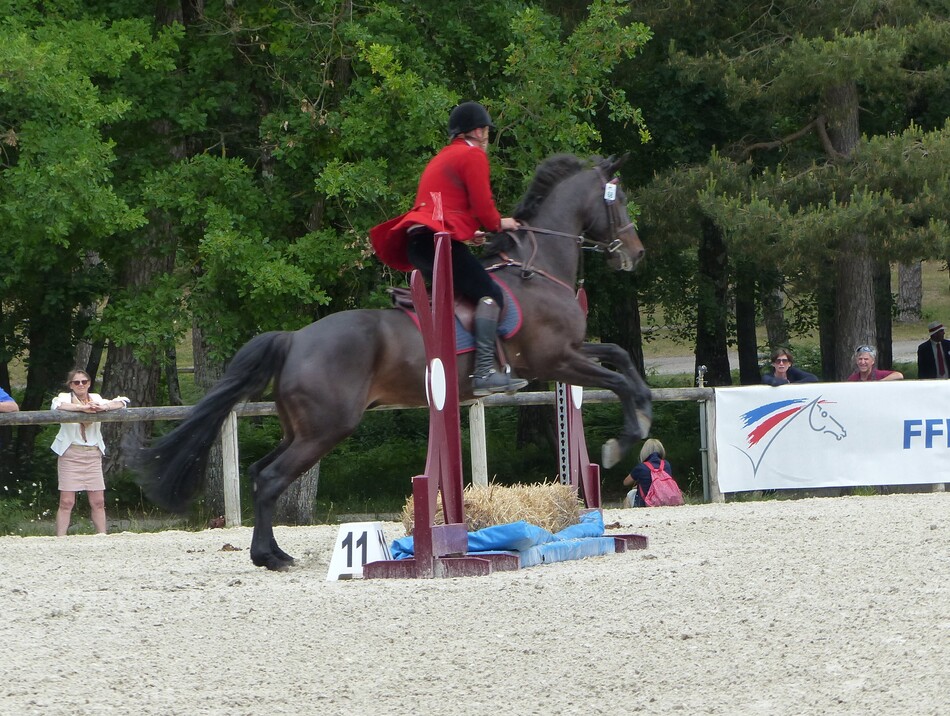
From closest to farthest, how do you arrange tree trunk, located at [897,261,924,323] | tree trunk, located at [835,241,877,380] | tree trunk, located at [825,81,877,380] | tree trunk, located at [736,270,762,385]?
tree trunk, located at [825,81,877,380] → tree trunk, located at [835,241,877,380] → tree trunk, located at [736,270,762,385] → tree trunk, located at [897,261,924,323]

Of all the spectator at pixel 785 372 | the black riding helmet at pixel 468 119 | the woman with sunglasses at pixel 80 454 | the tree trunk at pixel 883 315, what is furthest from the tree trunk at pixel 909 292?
the black riding helmet at pixel 468 119

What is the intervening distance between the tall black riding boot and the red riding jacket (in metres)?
0.46

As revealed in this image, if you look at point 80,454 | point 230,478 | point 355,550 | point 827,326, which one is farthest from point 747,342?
point 355,550

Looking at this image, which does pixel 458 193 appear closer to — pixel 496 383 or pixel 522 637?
pixel 496 383

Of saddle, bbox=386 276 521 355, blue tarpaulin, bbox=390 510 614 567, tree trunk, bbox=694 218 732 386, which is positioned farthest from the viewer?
tree trunk, bbox=694 218 732 386

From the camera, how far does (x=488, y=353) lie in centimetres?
793

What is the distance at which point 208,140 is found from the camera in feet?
53.9

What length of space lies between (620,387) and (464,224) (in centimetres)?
148

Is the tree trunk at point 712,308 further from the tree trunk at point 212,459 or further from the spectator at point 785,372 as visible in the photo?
the tree trunk at point 212,459

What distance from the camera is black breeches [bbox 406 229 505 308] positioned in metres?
7.89

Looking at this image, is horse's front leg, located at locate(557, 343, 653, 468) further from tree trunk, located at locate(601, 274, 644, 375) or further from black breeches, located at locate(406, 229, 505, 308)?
tree trunk, located at locate(601, 274, 644, 375)

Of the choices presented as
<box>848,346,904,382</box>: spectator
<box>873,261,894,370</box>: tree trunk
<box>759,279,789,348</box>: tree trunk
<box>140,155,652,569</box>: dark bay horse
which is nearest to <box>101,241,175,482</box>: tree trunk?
<box>140,155,652,569</box>: dark bay horse

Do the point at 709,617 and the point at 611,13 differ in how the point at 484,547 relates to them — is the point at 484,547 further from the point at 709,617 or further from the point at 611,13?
the point at 611,13

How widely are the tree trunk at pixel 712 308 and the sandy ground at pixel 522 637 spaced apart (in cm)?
1391
